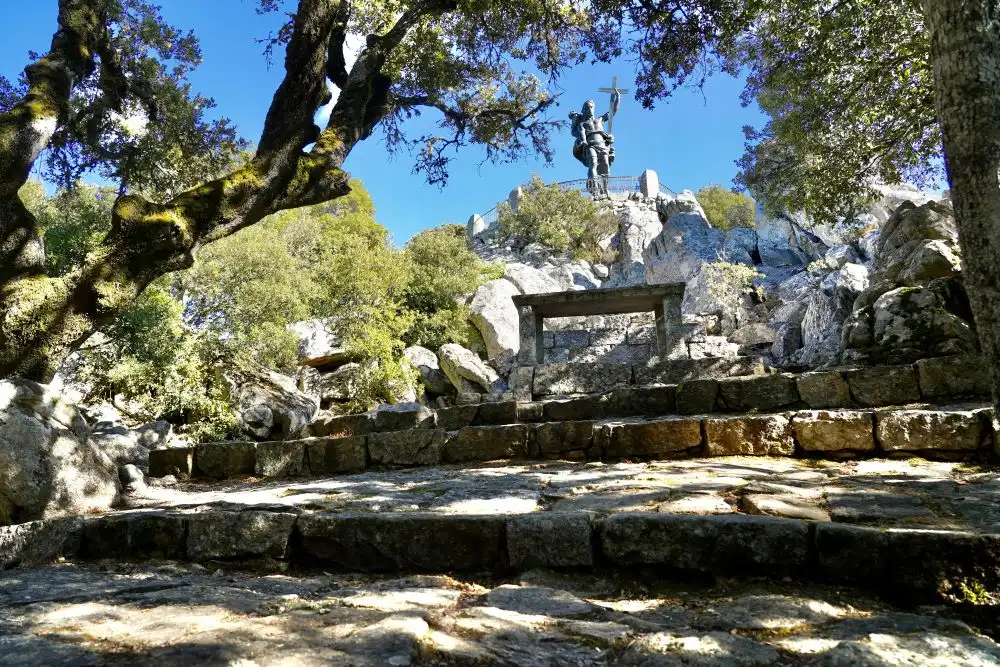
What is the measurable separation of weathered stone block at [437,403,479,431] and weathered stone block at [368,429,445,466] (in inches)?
29.2

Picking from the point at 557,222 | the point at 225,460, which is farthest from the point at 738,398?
the point at 557,222

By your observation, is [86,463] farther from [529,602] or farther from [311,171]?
[311,171]

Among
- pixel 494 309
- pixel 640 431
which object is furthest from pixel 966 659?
pixel 494 309

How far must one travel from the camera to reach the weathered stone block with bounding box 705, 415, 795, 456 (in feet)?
15.8

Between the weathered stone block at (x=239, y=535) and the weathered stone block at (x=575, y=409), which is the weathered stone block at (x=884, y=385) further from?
the weathered stone block at (x=239, y=535)

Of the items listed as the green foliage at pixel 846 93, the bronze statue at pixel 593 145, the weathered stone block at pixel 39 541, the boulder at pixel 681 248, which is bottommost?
the weathered stone block at pixel 39 541

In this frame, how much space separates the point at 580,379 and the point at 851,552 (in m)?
5.92

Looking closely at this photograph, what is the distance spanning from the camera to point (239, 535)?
3.01 meters

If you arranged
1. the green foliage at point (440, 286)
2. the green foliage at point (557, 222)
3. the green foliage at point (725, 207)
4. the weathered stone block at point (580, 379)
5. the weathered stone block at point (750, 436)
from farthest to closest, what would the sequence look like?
the green foliage at point (725, 207) < the green foliage at point (557, 222) < the green foliage at point (440, 286) < the weathered stone block at point (580, 379) < the weathered stone block at point (750, 436)

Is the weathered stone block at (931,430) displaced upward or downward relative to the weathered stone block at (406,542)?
upward

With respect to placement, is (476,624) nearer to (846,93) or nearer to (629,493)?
(629,493)

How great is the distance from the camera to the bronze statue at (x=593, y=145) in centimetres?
3806

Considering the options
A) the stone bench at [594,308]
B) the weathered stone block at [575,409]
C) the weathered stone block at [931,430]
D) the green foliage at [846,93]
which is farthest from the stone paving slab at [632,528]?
the green foliage at [846,93]

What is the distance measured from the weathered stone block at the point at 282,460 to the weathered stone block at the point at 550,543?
4.12 meters
